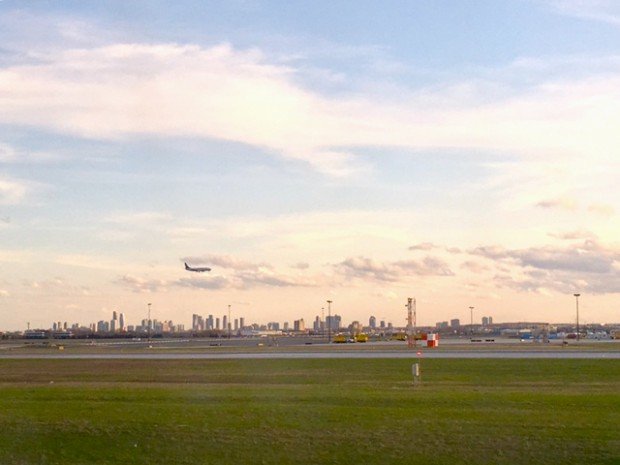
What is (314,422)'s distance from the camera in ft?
83.4

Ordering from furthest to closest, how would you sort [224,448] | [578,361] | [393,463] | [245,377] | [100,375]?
[578,361] → [100,375] → [245,377] → [224,448] → [393,463]

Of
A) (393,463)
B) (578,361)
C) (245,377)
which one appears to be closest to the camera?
(393,463)

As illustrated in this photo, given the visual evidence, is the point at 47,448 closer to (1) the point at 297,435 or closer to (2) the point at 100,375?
(1) the point at 297,435

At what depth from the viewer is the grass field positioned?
21.5 metres

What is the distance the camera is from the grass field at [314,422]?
21.5 m

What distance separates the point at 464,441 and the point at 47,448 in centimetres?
1074

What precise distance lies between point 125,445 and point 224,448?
273 cm

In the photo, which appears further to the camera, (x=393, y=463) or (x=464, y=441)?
(x=464, y=441)

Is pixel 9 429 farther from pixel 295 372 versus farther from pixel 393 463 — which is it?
pixel 295 372

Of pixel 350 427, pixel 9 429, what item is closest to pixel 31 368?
pixel 9 429

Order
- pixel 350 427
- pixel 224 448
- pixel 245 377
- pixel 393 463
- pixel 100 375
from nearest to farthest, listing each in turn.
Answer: pixel 393 463 < pixel 224 448 < pixel 350 427 < pixel 245 377 < pixel 100 375

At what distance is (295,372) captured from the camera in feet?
169

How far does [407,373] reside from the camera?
162ft

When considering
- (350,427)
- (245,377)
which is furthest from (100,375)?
(350,427)
